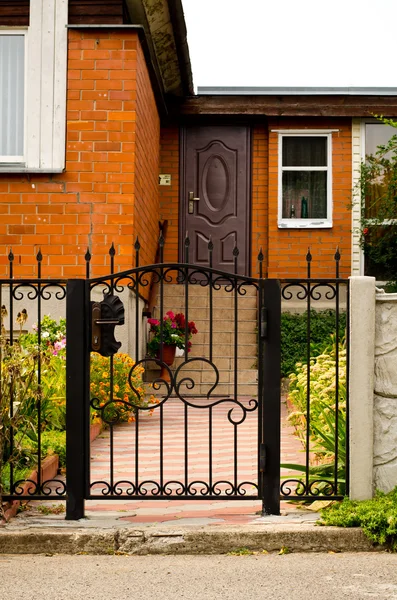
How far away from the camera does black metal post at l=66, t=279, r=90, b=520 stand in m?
5.36

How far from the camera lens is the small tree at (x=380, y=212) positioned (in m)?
14.3

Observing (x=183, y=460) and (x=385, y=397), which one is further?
(x=183, y=460)

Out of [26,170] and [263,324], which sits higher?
[26,170]

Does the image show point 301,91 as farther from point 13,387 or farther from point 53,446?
point 13,387

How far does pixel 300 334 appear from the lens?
12898 millimetres

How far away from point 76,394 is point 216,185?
10.1m

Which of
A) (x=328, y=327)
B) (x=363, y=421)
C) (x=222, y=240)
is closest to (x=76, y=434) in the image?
(x=363, y=421)

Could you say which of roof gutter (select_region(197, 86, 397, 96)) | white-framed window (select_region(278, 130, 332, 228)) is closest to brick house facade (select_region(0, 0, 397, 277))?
roof gutter (select_region(197, 86, 397, 96))

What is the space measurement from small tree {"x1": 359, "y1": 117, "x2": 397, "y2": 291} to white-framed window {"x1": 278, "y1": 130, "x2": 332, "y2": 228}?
642 mm

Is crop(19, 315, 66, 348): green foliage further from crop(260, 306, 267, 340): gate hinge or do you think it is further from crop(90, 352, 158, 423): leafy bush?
crop(260, 306, 267, 340): gate hinge

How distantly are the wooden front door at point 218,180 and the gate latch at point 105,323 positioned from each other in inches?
378

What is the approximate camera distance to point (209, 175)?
49.6 feet

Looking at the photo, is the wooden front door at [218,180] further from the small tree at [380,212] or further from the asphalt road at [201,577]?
the asphalt road at [201,577]

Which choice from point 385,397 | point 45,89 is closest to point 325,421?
point 385,397
